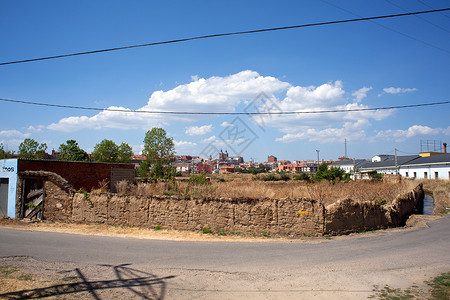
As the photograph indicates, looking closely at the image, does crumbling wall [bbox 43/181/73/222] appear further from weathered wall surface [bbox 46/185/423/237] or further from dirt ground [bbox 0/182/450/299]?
dirt ground [bbox 0/182/450/299]

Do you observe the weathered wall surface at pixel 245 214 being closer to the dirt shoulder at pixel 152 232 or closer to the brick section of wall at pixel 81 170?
the dirt shoulder at pixel 152 232

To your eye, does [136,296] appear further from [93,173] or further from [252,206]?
[93,173]

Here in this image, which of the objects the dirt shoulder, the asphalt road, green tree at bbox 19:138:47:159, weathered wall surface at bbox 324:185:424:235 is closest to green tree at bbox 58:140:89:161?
green tree at bbox 19:138:47:159

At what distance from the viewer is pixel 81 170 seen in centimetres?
2428

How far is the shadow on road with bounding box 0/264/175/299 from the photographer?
586cm

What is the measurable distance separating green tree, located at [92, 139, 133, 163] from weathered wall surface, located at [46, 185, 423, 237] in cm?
4198

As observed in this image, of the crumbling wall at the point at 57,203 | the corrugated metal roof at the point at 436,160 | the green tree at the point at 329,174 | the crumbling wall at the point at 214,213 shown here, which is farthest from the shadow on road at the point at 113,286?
the corrugated metal roof at the point at 436,160

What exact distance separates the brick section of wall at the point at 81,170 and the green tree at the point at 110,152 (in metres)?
29.4

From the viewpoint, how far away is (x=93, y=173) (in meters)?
25.2

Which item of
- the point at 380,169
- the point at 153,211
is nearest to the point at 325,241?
the point at 153,211

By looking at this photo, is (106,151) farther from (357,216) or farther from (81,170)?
(357,216)

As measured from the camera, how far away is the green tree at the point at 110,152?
5419 cm

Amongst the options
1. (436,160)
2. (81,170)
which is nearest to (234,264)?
(81,170)

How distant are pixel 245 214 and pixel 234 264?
4.41 metres
